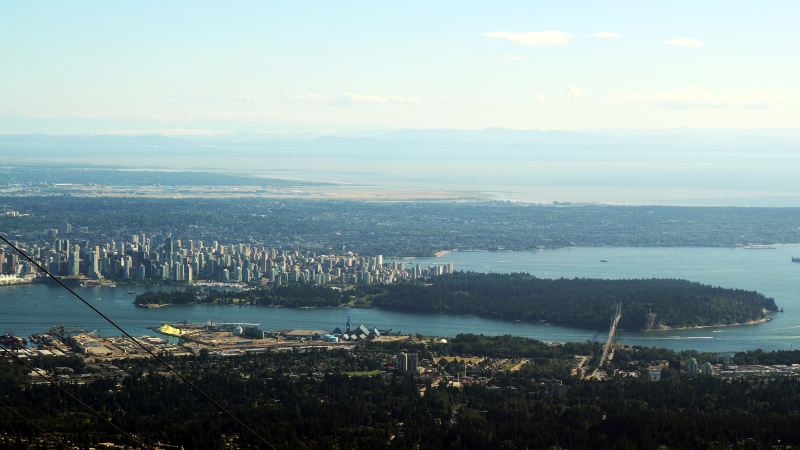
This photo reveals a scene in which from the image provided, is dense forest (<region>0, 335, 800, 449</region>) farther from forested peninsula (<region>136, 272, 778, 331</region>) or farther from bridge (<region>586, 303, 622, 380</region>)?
forested peninsula (<region>136, 272, 778, 331</region>)

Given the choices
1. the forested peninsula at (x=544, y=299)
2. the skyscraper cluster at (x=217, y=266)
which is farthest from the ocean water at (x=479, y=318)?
the skyscraper cluster at (x=217, y=266)

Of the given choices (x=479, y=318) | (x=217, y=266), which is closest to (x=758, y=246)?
(x=217, y=266)

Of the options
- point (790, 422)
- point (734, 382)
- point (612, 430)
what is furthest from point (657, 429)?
point (734, 382)

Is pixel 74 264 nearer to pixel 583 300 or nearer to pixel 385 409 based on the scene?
pixel 583 300

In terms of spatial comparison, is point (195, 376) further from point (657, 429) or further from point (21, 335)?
point (657, 429)

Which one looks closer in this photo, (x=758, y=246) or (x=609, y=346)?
(x=609, y=346)

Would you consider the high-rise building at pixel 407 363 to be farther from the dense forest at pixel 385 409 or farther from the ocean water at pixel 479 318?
the ocean water at pixel 479 318
